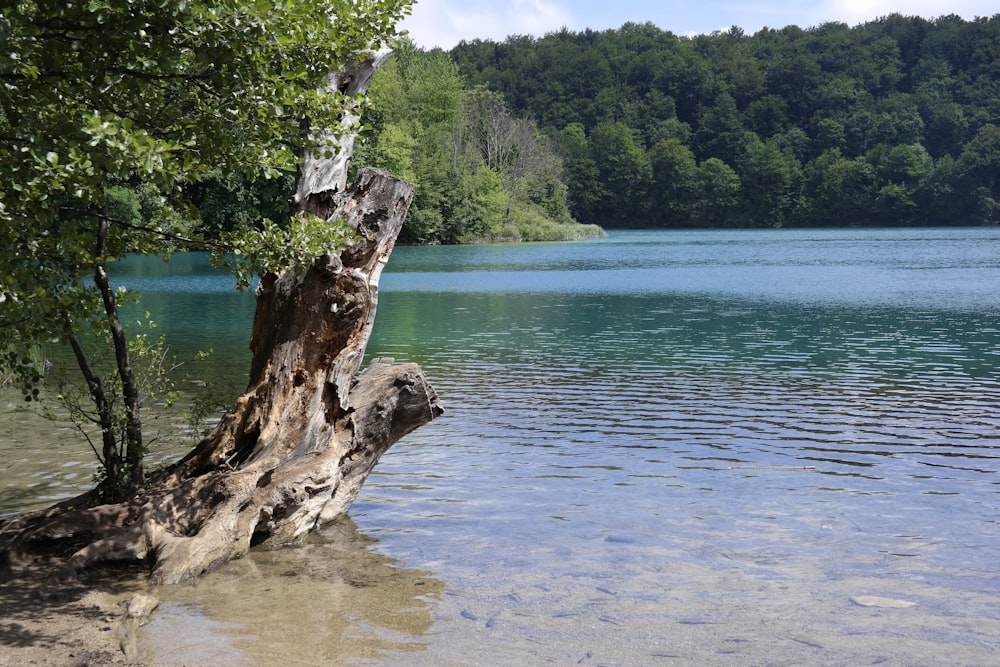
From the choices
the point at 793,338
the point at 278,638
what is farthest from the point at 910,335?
the point at 278,638

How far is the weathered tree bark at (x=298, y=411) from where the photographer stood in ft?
28.0

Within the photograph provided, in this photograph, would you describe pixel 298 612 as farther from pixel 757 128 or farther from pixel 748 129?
pixel 757 128

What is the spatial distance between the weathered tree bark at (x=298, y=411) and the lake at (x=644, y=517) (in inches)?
18.4

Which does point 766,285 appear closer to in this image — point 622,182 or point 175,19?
point 175,19

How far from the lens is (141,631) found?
693cm

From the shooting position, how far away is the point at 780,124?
18012cm

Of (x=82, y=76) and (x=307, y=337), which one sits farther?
(x=307, y=337)

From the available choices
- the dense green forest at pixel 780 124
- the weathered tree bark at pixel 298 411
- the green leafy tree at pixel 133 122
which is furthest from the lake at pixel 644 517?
the dense green forest at pixel 780 124

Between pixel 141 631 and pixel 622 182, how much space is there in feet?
525

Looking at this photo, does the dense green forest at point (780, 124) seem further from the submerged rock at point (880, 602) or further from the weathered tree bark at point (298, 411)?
the submerged rock at point (880, 602)

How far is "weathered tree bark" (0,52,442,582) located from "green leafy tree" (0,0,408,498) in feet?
2.03

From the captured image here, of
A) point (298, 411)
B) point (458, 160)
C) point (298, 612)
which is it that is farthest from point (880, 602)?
point (458, 160)

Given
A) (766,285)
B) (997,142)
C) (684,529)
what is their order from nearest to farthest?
(684,529) → (766,285) → (997,142)

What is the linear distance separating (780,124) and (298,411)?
598 ft
